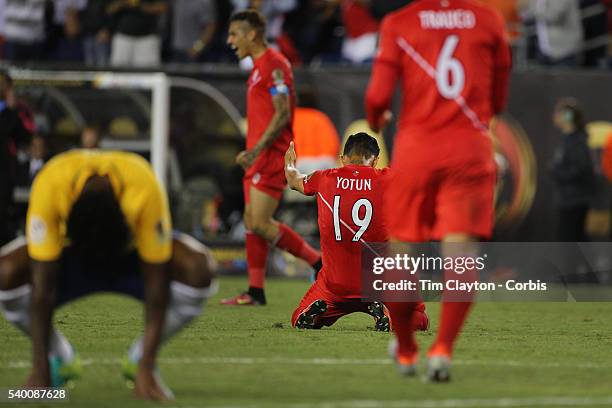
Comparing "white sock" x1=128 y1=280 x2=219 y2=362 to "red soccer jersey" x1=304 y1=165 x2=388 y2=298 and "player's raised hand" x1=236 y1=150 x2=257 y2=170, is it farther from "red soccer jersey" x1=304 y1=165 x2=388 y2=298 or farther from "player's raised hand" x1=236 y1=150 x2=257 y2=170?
"player's raised hand" x1=236 y1=150 x2=257 y2=170

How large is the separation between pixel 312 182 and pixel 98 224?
11.1ft

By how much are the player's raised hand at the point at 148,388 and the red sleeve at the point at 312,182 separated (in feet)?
10.5

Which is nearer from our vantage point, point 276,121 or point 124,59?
point 276,121

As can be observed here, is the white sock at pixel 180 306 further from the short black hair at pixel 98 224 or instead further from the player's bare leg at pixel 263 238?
the player's bare leg at pixel 263 238

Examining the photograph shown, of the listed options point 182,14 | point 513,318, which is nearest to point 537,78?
point 182,14

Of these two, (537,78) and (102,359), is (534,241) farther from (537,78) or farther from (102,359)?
(102,359)

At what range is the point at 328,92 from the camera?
1750cm

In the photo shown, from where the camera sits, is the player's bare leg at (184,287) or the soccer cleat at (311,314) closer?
the player's bare leg at (184,287)

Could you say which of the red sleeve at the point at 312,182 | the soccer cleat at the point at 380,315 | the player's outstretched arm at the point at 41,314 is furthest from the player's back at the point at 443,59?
the soccer cleat at the point at 380,315

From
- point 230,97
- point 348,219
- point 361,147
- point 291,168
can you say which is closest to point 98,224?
point 291,168

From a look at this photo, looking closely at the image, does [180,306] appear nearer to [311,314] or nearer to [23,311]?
[23,311]

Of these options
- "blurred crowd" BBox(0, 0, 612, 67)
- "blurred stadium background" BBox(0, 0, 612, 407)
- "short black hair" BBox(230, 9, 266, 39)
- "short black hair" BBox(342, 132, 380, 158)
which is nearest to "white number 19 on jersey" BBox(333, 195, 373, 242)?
"short black hair" BBox(342, 132, 380, 158)

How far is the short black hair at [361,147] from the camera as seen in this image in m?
9.60

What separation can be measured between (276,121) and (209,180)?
5955 mm
